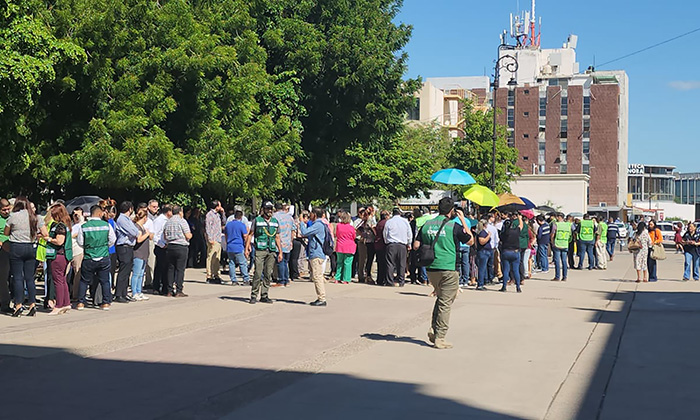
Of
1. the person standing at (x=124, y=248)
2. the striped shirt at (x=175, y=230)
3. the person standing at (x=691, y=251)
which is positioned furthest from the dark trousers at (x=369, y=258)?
the person standing at (x=691, y=251)

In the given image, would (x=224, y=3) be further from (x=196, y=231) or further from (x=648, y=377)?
(x=648, y=377)

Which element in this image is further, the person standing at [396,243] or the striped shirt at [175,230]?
the person standing at [396,243]

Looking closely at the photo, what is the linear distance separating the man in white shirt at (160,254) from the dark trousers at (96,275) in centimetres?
233

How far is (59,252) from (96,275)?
3.95 feet

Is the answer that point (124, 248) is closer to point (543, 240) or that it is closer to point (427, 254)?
point (427, 254)

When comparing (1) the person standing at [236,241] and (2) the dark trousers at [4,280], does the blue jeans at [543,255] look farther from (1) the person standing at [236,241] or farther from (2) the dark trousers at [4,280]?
(2) the dark trousers at [4,280]

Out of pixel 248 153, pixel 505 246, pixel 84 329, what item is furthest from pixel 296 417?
pixel 248 153

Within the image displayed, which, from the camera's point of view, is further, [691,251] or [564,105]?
[564,105]

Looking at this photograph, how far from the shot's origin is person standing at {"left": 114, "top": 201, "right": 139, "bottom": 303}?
47.1 feet

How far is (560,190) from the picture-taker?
76.0m

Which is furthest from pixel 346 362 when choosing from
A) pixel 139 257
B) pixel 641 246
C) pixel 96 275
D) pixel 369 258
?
pixel 641 246

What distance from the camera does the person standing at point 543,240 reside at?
25016 mm

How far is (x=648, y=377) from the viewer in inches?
328

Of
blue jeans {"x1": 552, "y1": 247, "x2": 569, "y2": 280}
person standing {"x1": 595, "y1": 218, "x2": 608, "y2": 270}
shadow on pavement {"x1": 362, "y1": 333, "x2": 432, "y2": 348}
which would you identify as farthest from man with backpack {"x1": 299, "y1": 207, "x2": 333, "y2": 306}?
person standing {"x1": 595, "y1": 218, "x2": 608, "y2": 270}
